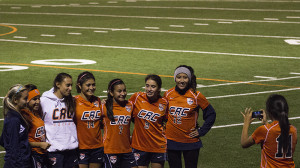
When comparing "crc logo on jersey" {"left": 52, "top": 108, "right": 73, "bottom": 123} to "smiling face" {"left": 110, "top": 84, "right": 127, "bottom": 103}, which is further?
"smiling face" {"left": 110, "top": 84, "right": 127, "bottom": 103}

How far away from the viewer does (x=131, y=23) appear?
3000 centimetres

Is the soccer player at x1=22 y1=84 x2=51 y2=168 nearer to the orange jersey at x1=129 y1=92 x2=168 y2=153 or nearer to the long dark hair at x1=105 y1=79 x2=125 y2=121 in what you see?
the long dark hair at x1=105 y1=79 x2=125 y2=121

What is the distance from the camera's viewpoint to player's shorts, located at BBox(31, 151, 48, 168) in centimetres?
780

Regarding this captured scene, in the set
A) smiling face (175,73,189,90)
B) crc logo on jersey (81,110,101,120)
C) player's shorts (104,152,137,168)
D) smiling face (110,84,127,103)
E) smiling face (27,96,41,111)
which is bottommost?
player's shorts (104,152,137,168)

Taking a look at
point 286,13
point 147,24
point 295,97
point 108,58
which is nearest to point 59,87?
point 295,97

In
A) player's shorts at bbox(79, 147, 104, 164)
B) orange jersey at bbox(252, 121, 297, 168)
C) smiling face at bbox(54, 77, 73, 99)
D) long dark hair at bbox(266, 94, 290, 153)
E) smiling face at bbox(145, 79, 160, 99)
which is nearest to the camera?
long dark hair at bbox(266, 94, 290, 153)

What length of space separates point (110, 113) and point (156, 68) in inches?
439

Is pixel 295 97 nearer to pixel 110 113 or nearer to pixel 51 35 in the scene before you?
pixel 110 113

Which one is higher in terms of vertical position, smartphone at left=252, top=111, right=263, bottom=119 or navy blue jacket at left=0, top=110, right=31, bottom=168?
smartphone at left=252, top=111, right=263, bottom=119

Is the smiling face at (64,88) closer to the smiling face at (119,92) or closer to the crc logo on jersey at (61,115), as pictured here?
the crc logo on jersey at (61,115)

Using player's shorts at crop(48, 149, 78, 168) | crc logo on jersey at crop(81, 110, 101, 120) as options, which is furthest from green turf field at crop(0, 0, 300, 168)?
player's shorts at crop(48, 149, 78, 168)

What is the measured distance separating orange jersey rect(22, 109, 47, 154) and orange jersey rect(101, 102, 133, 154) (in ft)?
2.96

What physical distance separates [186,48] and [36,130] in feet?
51.7

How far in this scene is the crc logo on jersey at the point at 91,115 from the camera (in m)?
8.30
